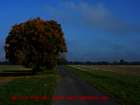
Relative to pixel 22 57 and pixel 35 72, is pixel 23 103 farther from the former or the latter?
pixel 35 72

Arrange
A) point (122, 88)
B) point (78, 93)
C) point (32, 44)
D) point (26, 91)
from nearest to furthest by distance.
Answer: point (78, 93), point (26, 91), point (122, 88), point (32, 44)

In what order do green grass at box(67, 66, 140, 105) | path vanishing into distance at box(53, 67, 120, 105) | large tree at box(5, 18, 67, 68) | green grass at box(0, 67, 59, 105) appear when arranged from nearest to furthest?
path vanishing into distance at box(53, 67, 120, 105) → green grass at box(0, 67, 59, 105) → green grass at box(67, 66, 140, 105) → large tree at box(5, 18, 67, 68)

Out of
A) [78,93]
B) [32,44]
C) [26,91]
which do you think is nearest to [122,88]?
[78,93]

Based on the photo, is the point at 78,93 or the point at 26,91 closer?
the point at 78,93

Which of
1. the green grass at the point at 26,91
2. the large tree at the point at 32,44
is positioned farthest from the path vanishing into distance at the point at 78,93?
the large tree at the point at 32,44

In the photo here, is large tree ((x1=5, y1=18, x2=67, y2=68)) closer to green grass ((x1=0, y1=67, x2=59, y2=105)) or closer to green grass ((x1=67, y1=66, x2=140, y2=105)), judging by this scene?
green grass ((x1=67, y1=66, x2=140, y2=105))

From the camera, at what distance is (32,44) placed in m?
68.8

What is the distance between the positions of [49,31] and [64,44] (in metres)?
4.19

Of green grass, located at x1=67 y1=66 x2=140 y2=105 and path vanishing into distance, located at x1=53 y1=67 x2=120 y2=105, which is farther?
green grass, located at x1=67 y1=66 x2=140 y2=105

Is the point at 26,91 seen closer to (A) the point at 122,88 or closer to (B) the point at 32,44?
(A) the point at 122,88

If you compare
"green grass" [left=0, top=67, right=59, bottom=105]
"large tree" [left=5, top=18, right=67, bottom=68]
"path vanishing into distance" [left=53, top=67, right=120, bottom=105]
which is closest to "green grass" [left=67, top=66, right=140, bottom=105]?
"path vanishing into distance" [left=53, top=67, right=120, bottom=105]

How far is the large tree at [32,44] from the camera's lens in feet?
224

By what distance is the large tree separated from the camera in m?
68.2

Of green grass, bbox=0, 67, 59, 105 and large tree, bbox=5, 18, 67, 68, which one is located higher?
large tree, bbox=5, 18, 67, 68
